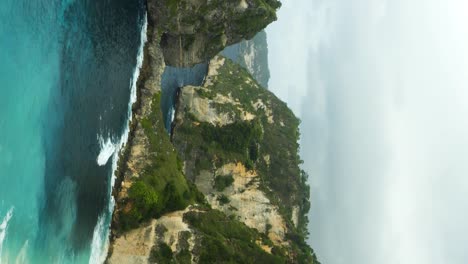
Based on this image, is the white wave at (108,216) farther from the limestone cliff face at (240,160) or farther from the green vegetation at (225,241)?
the limestone cliff face at (240,160)

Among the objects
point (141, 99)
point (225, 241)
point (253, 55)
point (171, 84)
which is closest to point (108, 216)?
point (225, 241)

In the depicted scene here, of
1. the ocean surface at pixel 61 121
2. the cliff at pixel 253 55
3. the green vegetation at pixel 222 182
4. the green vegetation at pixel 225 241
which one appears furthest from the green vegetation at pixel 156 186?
the cliff at pixel 253 55

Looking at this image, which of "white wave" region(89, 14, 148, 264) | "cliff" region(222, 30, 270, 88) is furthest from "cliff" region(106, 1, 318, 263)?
"cliff" region(222, 30, 270, 88)

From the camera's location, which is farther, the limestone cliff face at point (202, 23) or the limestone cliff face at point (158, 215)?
the limestone cliff face at point (202, 23)

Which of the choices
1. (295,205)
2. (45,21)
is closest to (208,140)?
(295,205)

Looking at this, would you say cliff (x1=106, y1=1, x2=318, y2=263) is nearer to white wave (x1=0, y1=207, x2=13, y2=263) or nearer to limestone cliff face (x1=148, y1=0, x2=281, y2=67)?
limestone cliff face (x1=148, y1=0, x2=281, y2=67)

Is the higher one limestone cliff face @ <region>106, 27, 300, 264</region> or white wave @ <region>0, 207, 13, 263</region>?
limestone cliff face @ <region>106, 27, 300, 264</region>
